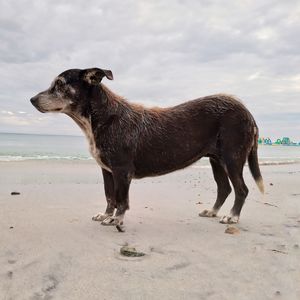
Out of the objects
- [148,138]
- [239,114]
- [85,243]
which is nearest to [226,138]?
[239,114]

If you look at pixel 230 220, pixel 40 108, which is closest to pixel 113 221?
pixel 230 220

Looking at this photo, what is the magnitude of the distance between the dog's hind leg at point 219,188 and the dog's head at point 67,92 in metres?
2.34

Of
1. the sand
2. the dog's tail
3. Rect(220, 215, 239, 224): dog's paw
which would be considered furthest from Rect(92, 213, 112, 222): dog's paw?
the dog's tail

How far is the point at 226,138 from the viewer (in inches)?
206

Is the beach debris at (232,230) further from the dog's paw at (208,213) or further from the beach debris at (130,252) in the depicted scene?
Result: the beach debris at (130,252)

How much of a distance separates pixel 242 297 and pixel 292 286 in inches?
20.0

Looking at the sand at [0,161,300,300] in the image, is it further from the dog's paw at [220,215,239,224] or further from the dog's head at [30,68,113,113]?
the dog's head at [30,68,113,113]

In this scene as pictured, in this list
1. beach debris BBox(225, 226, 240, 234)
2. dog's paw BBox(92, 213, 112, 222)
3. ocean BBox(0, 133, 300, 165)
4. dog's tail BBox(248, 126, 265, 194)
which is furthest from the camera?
ocean BBox(0, 133, 300, 165)

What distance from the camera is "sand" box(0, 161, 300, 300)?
285 centimetres

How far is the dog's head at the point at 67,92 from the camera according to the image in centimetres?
484

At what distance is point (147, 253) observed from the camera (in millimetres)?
3707

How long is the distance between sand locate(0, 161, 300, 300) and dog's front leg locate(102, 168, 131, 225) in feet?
0.62

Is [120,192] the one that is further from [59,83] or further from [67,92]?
[59,83]

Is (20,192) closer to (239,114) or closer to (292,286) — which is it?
(239,114)
